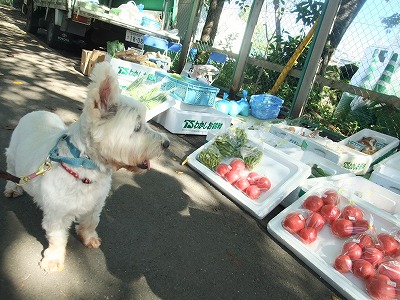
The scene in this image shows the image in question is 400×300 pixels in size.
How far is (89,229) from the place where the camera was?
231cm

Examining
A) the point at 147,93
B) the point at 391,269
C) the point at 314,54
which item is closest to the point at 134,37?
the point at 147,93

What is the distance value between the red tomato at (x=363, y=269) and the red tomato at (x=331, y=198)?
0.72 m

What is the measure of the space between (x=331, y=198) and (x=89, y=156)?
2.51 m

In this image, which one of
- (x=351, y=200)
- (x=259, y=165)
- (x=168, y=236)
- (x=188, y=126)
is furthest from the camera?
(x=188, y=126)

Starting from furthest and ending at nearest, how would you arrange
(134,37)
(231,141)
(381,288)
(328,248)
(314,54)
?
(134,37) < (314,54) < (231,141) < (328,248) < (381,288)

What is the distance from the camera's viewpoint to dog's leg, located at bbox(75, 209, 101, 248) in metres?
2.25

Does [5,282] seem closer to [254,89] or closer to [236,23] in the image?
[254,89]

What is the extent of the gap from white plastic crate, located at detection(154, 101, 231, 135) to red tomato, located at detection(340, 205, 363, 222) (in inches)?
112

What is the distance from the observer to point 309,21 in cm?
790

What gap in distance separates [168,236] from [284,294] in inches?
42.4

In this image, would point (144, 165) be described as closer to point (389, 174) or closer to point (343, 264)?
point (343, 264)

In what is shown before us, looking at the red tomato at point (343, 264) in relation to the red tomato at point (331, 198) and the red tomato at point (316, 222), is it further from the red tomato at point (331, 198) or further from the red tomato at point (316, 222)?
the red tomato at point (331, 198)

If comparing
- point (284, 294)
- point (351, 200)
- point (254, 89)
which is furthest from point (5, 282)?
point (254, 89)

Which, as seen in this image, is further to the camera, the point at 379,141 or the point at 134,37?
the point at 134,37
